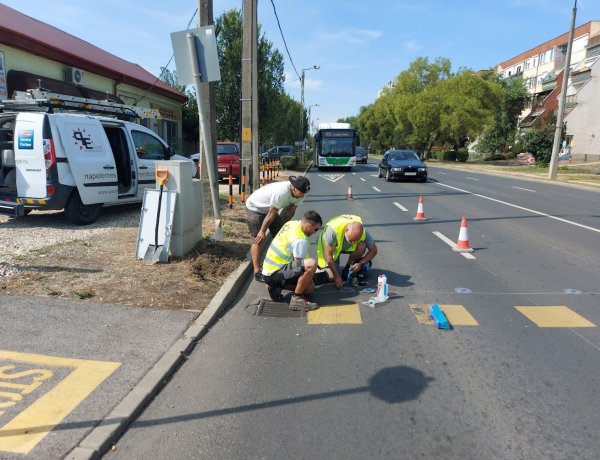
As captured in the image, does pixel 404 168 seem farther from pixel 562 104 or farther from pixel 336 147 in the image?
pixel 336 147

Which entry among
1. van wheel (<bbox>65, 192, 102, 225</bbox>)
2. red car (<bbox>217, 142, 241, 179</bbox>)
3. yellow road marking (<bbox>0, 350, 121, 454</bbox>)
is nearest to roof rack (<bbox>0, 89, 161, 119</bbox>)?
van wheel (<bbox>65, 192, 102, 225</bbox>)

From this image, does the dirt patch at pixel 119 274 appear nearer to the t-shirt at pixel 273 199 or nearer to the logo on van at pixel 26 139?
the t-shirt at pixel 273 199

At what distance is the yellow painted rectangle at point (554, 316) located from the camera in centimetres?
479

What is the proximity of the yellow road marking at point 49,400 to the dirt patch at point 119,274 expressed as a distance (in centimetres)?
132

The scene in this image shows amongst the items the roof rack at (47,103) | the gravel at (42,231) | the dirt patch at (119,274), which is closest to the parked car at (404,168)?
the gravel at (42,231)

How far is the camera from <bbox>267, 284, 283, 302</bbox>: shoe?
5430 mm

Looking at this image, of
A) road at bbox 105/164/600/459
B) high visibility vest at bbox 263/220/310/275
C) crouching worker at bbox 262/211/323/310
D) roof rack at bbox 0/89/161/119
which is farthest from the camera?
roof rack at bbox 0/89/161/119

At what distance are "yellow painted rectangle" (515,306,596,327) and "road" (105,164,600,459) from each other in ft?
0.08

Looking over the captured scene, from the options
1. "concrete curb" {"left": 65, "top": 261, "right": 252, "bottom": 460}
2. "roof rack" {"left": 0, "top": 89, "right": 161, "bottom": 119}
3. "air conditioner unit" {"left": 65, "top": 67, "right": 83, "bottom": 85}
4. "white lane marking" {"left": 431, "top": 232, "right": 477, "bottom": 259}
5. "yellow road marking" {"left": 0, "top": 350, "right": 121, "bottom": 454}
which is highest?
"air conditioner unit" {"left": 65, "top": 67, "right": 83, "bottom": 85}

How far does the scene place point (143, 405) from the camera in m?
3.25

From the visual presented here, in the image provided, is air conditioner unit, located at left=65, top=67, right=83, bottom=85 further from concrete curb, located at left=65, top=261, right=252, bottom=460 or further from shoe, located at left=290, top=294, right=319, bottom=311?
shoe, located at left=290, top=294, right=319, bottom=311

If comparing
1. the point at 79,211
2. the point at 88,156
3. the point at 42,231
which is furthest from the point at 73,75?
the point at 42,231

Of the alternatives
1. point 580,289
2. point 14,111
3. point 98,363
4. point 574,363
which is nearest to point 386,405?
point 574,363

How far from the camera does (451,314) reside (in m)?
5.11
